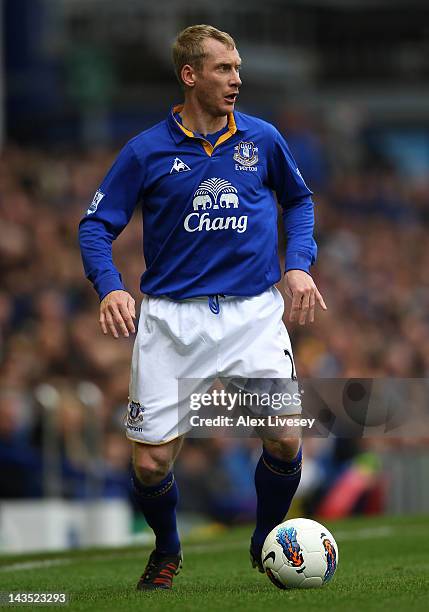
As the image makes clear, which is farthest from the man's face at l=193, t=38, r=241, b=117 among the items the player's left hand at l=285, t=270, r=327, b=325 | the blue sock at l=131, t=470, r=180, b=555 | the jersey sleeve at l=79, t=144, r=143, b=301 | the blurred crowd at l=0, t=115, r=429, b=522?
the blurred crowd at l=0, t=115, r=429, b=522

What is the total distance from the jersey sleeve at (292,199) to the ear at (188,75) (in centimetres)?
A: 47

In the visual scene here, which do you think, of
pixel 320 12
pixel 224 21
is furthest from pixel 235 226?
pixel 320 12

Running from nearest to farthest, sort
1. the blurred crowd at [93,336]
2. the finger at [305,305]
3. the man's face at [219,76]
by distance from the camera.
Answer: the finger at [305,305], the man's face at [219,76], the blurred crowd at [93,336]

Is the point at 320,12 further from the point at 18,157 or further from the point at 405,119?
the point at 18,157

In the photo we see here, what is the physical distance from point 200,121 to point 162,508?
1784 mm

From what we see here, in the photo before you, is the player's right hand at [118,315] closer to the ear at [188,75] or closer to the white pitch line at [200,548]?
the ear at [188,75]

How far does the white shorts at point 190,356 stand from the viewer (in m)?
6.96

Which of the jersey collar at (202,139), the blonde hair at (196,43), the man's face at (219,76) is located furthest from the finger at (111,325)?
the blonde hair at (196,43)

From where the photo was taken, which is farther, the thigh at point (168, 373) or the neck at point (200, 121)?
the neck at point (200, 121)

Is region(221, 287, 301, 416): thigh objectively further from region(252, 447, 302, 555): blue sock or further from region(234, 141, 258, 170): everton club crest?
region(234, 141, 258, 170): everton club crest

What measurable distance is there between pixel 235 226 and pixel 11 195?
1135 centimetres

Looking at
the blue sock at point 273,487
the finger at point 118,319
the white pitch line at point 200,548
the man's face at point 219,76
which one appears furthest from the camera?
the white pitch line at point 200,548

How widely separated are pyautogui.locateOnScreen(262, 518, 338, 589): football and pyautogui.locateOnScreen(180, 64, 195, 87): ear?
205 centimetres

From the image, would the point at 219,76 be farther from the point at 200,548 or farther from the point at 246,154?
the point at 200,548
